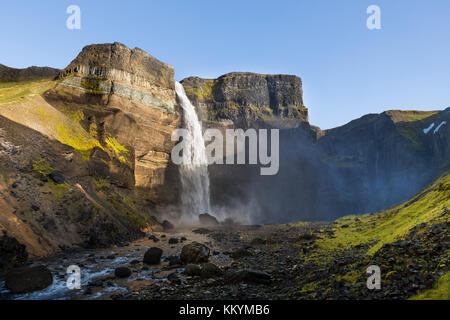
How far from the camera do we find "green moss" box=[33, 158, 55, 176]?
24297 mm

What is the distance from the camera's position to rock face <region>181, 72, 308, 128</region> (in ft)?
269

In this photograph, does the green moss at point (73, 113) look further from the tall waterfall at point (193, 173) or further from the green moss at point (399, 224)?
the green moss at point (399, 224)

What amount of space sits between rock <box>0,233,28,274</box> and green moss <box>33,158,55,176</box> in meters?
10.1

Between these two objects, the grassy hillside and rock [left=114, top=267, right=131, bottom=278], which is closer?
the grassy hillside

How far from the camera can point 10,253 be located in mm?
15289

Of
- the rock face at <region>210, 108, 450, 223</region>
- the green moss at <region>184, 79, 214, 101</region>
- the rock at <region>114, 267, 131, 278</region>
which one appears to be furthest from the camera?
the green moss at <region>184, 79, 214, 101</region>

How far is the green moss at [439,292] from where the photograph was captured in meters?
6.58

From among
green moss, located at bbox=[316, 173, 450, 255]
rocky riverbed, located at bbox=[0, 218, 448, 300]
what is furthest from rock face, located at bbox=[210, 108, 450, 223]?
rocky riverbed, located at bbox=[0, 218, 448, 300]

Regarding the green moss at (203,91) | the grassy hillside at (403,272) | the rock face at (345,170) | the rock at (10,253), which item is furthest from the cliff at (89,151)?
the rock face at (345,170)

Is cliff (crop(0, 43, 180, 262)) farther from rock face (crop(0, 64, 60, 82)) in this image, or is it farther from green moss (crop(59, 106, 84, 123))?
rock face (crop(0, 64, 60, 82))

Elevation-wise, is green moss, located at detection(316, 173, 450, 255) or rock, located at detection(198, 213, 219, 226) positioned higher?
green moss, located at detection(316, 173, 450, 255)

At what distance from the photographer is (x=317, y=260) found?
51.8 ft

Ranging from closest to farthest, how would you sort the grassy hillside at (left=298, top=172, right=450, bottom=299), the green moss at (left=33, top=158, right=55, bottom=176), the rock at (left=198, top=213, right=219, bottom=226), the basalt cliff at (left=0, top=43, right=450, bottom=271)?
the grassy hillside at (left=298, top=172, right=450, bottom=299) < the basalt cliff at (left=0, top=43, right=450, bottom=271) < the green moss at (left=33, top=158, right=55, bottom=176) < the rock at (left=198, top=213, right=219, bottom=226)

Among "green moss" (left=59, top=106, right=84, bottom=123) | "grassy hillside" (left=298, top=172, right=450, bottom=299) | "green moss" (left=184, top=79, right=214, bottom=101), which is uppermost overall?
"green moss" (left=184, top=79, right=214, bottom=101)
